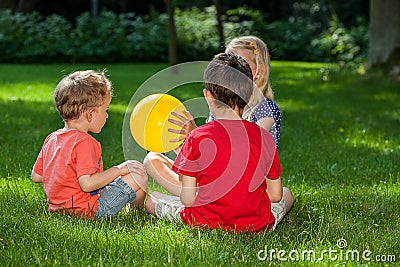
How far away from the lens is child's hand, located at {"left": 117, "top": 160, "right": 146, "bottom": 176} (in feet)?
12.5

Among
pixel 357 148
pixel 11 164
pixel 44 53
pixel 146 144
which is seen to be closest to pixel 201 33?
pixel 44 53

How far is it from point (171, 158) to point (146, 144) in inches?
17.4

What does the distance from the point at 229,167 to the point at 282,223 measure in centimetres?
73

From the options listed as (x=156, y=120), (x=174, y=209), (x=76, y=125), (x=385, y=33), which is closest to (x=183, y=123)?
(x=156, y=120)

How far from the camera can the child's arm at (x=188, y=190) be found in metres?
3.41

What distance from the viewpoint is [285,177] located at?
520 cm

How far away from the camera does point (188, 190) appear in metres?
3.45

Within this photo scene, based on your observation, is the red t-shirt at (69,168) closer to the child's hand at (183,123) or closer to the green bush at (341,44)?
the child's hand at (183,123)

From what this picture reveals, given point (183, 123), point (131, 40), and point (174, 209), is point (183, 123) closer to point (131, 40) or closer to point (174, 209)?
point (174, 209)

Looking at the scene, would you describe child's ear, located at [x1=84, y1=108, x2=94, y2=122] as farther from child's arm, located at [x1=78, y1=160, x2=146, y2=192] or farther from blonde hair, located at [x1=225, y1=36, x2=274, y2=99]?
blonde hair, located at [x1=225, y1=36, x2=274, y2=99]

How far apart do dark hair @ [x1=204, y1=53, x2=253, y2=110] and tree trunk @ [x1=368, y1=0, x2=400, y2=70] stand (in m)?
9.72

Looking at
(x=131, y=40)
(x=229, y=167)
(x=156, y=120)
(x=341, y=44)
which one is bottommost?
(x=341, y=44)

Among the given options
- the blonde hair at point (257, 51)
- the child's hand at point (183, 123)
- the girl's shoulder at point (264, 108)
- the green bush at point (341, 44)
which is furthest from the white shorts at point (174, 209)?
the green bush at point (341, 44)

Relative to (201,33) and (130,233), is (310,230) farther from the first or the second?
(201,33)
